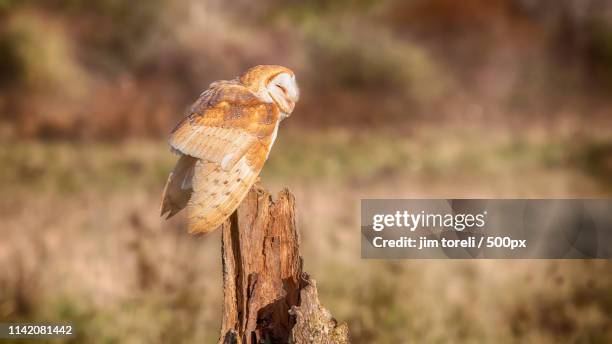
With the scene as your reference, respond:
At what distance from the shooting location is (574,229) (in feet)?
21.5

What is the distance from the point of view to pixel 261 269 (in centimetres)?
374

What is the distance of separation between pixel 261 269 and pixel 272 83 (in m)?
0.84

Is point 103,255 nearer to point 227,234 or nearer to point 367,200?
point 367,200

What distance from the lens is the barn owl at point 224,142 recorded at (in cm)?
357

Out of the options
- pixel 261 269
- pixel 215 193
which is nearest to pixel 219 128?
pixel 215 193

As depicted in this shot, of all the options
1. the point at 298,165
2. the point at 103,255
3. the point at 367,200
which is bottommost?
the point at 103,255

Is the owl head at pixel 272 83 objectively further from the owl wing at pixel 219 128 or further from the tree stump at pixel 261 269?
the tree stump at pixel 261 269

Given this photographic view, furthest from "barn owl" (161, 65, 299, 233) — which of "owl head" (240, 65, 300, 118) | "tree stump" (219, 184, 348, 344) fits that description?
"tree stump" (219, 184, 348, 344)

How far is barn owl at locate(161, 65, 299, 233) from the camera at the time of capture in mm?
3568

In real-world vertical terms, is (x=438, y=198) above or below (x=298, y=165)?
below

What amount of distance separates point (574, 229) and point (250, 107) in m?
3.66

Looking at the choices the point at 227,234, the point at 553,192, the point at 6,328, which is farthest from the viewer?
the point at 553,192

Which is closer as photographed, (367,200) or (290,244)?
(290,244)

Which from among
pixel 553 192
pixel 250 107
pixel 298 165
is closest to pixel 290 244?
pixel 250 107
